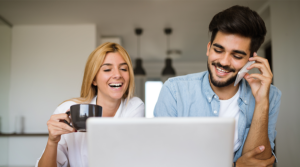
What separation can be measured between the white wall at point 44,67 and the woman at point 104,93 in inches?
91.1

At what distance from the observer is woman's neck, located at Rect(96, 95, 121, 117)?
5.40 ft

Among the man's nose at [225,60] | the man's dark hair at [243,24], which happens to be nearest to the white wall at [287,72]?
the man's dark hair at [243,24]

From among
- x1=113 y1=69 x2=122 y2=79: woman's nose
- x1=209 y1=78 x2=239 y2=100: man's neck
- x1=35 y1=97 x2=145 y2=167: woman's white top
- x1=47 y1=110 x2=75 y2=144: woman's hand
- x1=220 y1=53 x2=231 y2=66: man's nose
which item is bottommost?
x1=35 y1=97 x2=145 y2=167: woman's white top

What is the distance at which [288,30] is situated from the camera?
2637 mm

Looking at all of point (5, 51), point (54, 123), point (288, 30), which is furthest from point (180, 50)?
point (54, 123)

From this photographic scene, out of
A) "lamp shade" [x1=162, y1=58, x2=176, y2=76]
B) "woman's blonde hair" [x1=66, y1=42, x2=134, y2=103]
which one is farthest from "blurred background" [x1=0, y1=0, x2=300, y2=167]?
"woman's blonde hair" [x1=66, y1=42, x2=134, y2=103]

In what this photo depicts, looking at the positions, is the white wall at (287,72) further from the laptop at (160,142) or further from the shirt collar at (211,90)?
the laptop at (160,142)

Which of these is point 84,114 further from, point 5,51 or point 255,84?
point 5,51

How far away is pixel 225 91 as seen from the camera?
143 cm

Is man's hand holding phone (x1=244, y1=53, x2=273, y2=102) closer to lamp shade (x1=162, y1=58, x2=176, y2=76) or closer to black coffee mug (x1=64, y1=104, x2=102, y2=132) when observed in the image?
black coffee mug (x1=64, y1=104, x2=102, y2=132)

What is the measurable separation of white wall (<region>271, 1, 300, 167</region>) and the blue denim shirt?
1.45 meters

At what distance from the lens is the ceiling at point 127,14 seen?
10.5 feet

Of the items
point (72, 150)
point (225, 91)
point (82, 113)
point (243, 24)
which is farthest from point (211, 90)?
point (72, 150)

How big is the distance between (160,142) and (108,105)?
3.72 feet
